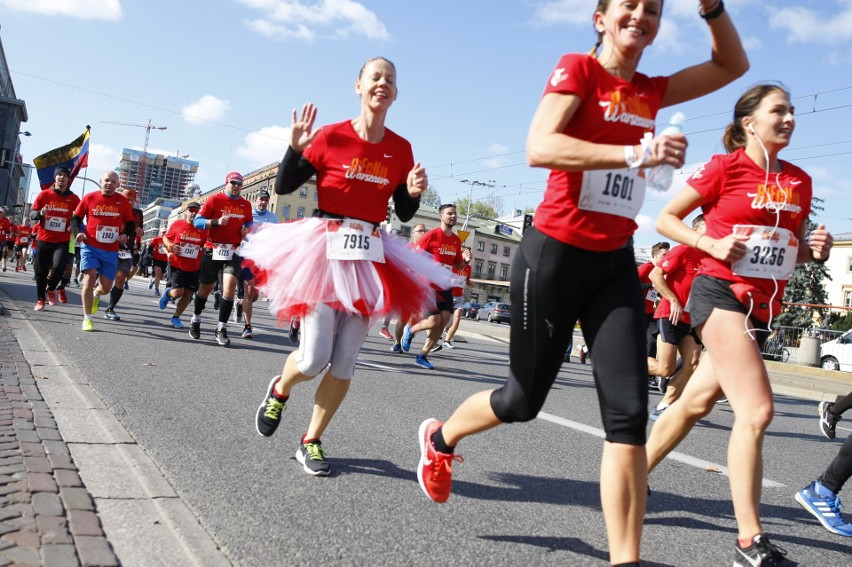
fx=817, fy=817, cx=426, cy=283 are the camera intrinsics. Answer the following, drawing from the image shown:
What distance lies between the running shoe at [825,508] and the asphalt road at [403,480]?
8cm

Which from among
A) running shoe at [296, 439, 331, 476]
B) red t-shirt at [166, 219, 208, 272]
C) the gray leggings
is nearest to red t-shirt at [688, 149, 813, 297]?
the gray leggings

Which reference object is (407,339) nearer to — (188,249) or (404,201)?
(188,249)

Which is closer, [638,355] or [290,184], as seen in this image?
[638,355]

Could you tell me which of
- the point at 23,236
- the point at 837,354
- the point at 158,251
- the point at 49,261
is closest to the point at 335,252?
the point at 49,261

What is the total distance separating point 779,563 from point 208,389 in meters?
4.76

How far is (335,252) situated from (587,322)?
1739mm

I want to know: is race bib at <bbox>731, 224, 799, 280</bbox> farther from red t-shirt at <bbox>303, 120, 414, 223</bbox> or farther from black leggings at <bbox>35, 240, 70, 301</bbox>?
black leggings at <bbox>35, 240, 70, 301</bbox>

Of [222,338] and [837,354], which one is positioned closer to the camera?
[222,338]

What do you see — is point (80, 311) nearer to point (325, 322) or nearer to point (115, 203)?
point (115, 203)

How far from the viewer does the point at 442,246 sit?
40.9ft

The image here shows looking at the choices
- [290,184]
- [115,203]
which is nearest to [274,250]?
[290,184]

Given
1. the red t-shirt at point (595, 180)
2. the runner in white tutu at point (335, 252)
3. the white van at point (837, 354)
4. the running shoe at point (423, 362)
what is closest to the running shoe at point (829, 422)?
the runner in white tutu at point (335, 252)

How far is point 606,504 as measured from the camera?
9.30 ft

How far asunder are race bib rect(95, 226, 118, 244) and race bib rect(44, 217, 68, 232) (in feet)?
6.13
